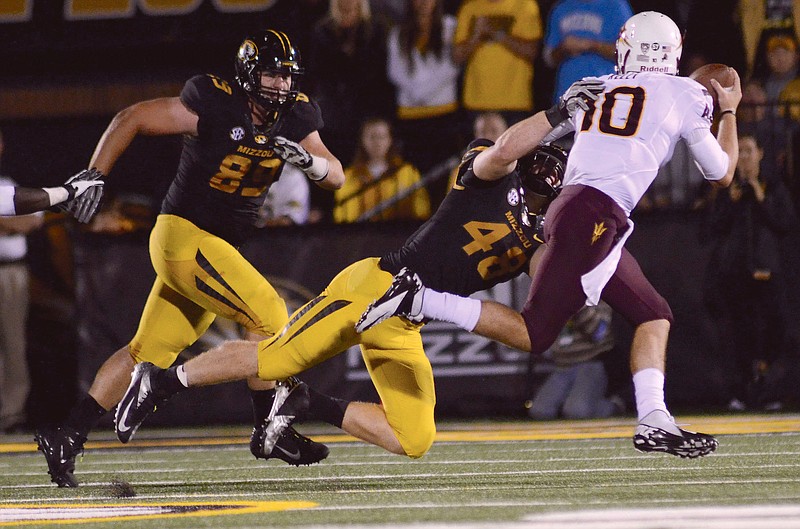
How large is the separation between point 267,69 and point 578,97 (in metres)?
1.36

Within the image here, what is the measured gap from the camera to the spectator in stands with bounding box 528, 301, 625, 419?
845 centimetres

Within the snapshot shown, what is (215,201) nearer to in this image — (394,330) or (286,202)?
(394,330)

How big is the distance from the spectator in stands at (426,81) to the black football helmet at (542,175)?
3973 mm

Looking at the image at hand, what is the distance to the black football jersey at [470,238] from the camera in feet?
16.4

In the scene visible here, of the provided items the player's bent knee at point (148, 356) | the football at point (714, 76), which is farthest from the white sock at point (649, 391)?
the player's bent knee at point (148, 356)

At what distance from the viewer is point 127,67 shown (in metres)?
11.3

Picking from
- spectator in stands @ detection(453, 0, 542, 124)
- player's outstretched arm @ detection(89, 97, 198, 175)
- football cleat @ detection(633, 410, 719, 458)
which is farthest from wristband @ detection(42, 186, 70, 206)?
spectator in stands @ detection(453, 0, 542, 124)

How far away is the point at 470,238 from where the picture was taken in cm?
499

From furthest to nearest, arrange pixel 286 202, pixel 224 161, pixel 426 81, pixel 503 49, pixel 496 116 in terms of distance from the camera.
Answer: pixel 426 81 < pixel 503 49 < pixel 286 202 < pixel 496 116 < pixel 224 161

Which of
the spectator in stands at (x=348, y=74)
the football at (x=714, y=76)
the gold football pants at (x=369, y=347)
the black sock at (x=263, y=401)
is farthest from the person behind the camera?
the spectator in stands at (x=348, y=74)

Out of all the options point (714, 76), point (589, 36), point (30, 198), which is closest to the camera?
point (30, 198)

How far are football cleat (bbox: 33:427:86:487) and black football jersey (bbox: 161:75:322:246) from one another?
98cm

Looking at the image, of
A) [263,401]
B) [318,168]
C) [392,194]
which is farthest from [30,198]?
[392,194]

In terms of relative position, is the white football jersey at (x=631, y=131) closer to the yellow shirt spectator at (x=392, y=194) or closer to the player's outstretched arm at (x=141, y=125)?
the player's outstretched arm at (x=141, y=125)
